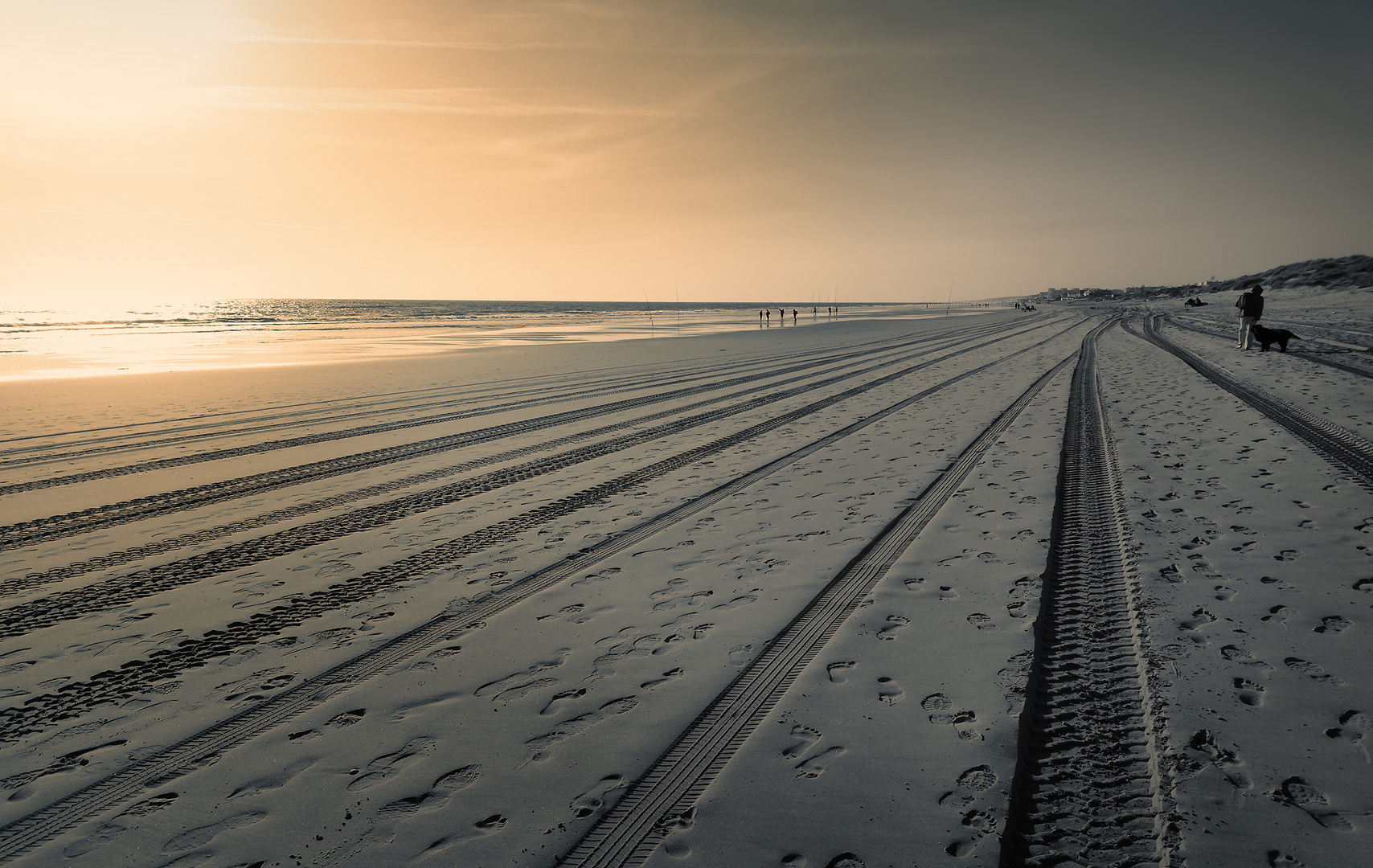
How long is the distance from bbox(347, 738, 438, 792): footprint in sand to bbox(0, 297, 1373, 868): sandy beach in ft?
0.04

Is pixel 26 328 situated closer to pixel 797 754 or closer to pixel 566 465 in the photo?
pixel 566 465

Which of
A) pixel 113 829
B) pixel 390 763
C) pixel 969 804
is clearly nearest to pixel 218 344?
pixel 113 829

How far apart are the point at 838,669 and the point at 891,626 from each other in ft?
1.75

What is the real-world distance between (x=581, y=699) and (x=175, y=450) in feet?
27.7

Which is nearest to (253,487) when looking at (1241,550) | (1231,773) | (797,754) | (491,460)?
(491,460)

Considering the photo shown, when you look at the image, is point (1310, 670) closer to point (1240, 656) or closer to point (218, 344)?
point (1240, 656)

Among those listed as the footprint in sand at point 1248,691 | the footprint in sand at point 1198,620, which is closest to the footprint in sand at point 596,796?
the footprint in sand at point 1248,691

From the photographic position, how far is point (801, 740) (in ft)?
8.35

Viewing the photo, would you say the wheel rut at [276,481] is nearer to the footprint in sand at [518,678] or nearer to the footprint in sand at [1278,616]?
the footprint in sand at [518,678]

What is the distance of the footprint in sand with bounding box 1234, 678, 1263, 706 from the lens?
8.55ft

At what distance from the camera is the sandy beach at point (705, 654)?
7.02 feet

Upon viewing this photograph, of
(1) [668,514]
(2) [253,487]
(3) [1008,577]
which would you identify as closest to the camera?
(3) [1008,577]

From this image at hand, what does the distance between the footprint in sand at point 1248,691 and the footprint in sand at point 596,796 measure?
2.60 m

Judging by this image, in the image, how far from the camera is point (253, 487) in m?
6.57
